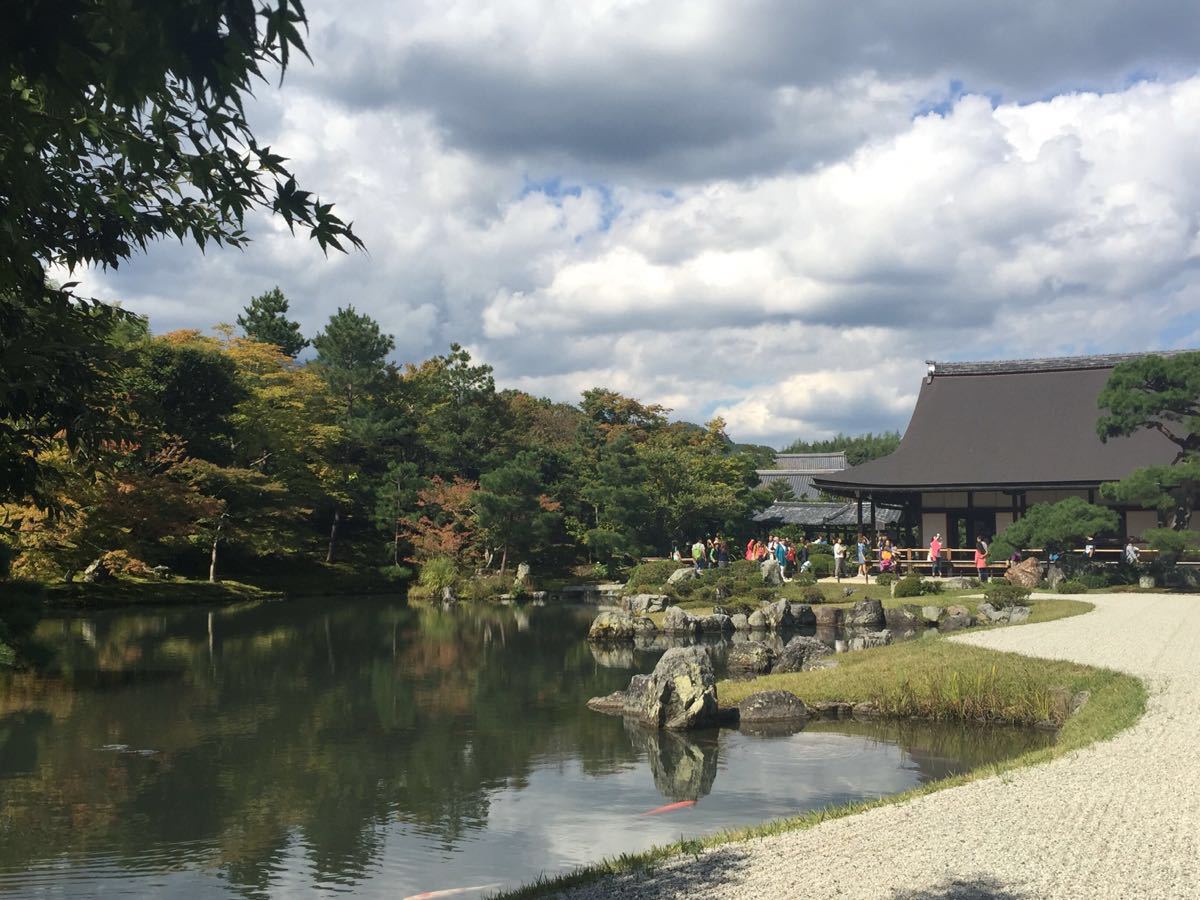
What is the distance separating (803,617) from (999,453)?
37.2 ft

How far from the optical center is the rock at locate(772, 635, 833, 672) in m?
14.9

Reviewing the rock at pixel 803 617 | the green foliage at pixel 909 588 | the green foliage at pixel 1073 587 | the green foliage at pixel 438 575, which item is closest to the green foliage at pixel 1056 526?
the green foliage at pixel 1073 587

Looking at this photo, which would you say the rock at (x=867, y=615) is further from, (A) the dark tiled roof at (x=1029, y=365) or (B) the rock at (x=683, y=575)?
(A) the dark tiled roof at (x=1029, y=365)

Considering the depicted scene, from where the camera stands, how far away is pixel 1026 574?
77.3 feet

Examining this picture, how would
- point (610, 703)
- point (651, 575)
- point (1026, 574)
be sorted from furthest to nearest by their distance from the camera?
1. point (651, 575)
2. point (1026, 574)
3. point (610, 703)

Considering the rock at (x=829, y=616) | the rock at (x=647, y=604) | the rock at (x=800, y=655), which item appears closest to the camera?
the rock at (x=800, y=655)

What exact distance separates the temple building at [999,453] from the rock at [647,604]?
24.7 ft

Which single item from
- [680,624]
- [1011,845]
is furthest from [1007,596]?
[1011,845]

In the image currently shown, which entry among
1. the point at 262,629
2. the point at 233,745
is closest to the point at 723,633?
the point at 262,629

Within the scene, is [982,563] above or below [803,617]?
above

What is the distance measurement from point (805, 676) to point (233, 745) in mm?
6812

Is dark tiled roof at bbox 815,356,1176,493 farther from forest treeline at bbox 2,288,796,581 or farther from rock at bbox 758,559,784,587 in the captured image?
forest treeline at bbox 2,288,796,581

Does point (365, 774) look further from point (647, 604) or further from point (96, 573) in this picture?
point (96, 573)

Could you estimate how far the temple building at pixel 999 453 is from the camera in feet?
92.2
